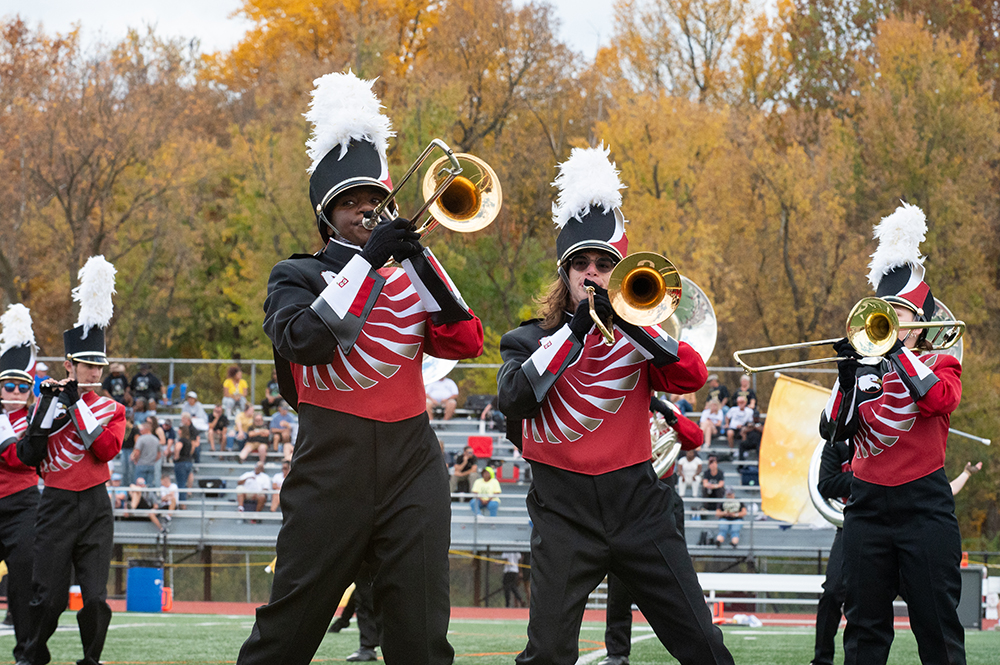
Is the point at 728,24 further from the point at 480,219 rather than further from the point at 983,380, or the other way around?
the point at 480,219

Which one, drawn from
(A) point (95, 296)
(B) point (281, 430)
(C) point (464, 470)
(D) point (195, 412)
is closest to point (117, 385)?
(D) point (195, 412)

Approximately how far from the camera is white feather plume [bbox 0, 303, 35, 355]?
904cm

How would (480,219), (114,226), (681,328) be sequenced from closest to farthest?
(480,219) → (681,328) → (114,226)

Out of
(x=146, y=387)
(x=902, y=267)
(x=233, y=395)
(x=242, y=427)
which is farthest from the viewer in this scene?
(x=233, y=395)

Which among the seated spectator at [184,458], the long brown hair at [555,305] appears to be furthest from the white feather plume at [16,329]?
the seated spectator at [184,458]

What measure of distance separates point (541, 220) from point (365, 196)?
26.9m

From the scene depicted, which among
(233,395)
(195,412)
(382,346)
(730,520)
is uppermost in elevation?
(233,395)

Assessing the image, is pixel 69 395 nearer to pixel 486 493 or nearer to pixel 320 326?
pixel 320 326

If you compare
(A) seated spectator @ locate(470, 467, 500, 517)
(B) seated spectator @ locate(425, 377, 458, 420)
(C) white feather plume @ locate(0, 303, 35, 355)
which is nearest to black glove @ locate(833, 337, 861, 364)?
(C) white feather plume @ locate(0, 303, 35, 355)

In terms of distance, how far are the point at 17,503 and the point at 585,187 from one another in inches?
203

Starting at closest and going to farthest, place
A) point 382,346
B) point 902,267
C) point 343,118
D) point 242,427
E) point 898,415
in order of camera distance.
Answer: point 382,346 < point 343,118 < point 898,415 < point 902,267 < point 242,427

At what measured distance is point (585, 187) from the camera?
511 cm

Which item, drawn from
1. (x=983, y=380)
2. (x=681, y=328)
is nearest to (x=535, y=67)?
(x=983, y=380)

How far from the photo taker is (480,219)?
13.8ft
